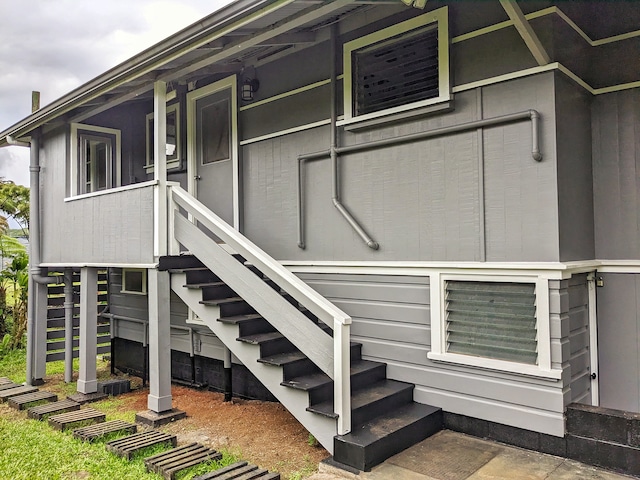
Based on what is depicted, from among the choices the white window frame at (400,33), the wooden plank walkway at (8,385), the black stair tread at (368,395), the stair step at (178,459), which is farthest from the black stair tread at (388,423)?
the wooden plank walkway at (8,385)

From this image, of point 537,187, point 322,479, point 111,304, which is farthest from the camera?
point 111,304

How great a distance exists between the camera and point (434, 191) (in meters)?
3.92

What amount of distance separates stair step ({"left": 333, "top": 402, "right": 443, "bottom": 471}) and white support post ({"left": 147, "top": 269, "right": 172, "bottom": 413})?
2.16 m

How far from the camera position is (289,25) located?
3566 millimetres

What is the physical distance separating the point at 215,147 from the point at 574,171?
4.01m

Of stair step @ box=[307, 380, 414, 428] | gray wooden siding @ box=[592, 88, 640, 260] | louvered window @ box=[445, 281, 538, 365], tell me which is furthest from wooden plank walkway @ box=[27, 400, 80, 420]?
gray wooden siding @ box=[592, 88, 640, 260]

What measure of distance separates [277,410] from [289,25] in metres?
3.57

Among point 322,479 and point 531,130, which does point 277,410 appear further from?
point 531,130

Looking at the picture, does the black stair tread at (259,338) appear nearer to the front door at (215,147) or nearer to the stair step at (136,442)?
the stair step at (136,442)

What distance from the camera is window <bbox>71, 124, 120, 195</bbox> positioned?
19.6ft

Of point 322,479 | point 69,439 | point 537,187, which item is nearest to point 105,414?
point 69,439

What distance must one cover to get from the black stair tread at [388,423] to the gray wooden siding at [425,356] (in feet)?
0.46

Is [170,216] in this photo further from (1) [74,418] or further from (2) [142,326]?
(2) [142,326]

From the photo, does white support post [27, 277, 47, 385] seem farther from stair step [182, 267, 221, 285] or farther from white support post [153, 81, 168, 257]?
stair step [182, 267, 221, 285]
